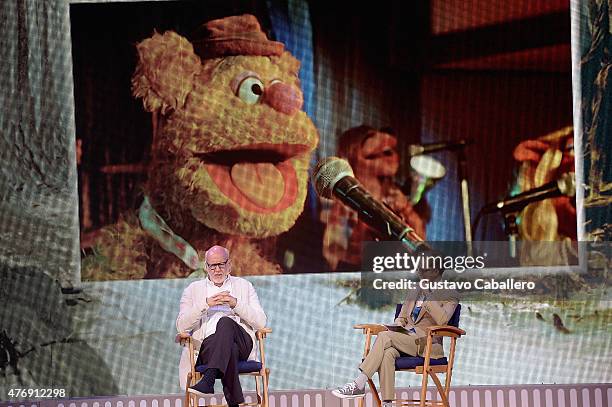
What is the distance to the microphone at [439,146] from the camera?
6.07 meters

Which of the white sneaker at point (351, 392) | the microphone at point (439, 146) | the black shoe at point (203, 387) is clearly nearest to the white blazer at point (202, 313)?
the black shoe at point (203, 387)

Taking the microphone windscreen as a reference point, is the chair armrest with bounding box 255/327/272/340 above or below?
below

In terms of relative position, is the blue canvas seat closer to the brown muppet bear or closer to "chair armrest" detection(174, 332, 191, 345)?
"chair armrest" detection(174, 332, 191, 345)

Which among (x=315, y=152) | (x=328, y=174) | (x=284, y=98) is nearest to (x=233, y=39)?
(x=284, y=98)

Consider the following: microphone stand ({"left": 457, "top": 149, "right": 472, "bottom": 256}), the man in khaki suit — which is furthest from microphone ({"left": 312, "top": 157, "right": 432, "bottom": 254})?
the man in khaki suit

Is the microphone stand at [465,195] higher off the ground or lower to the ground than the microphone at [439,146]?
lower

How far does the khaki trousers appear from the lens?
5.31 metres

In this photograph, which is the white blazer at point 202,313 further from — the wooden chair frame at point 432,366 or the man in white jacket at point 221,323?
the wooden chair frame at point 432,366

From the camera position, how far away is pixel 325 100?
240 inches

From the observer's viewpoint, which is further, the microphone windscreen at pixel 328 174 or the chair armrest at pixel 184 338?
the microphone windscreen at pixel 328 174

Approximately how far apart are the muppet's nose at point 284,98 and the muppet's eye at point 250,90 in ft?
0.15

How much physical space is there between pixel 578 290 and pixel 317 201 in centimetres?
159

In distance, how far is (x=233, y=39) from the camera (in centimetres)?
609

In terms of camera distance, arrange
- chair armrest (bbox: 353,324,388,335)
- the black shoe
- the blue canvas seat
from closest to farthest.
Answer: the black shoe → the blue canvas seat → chair armrest (bbox: 353,324,388,335)
